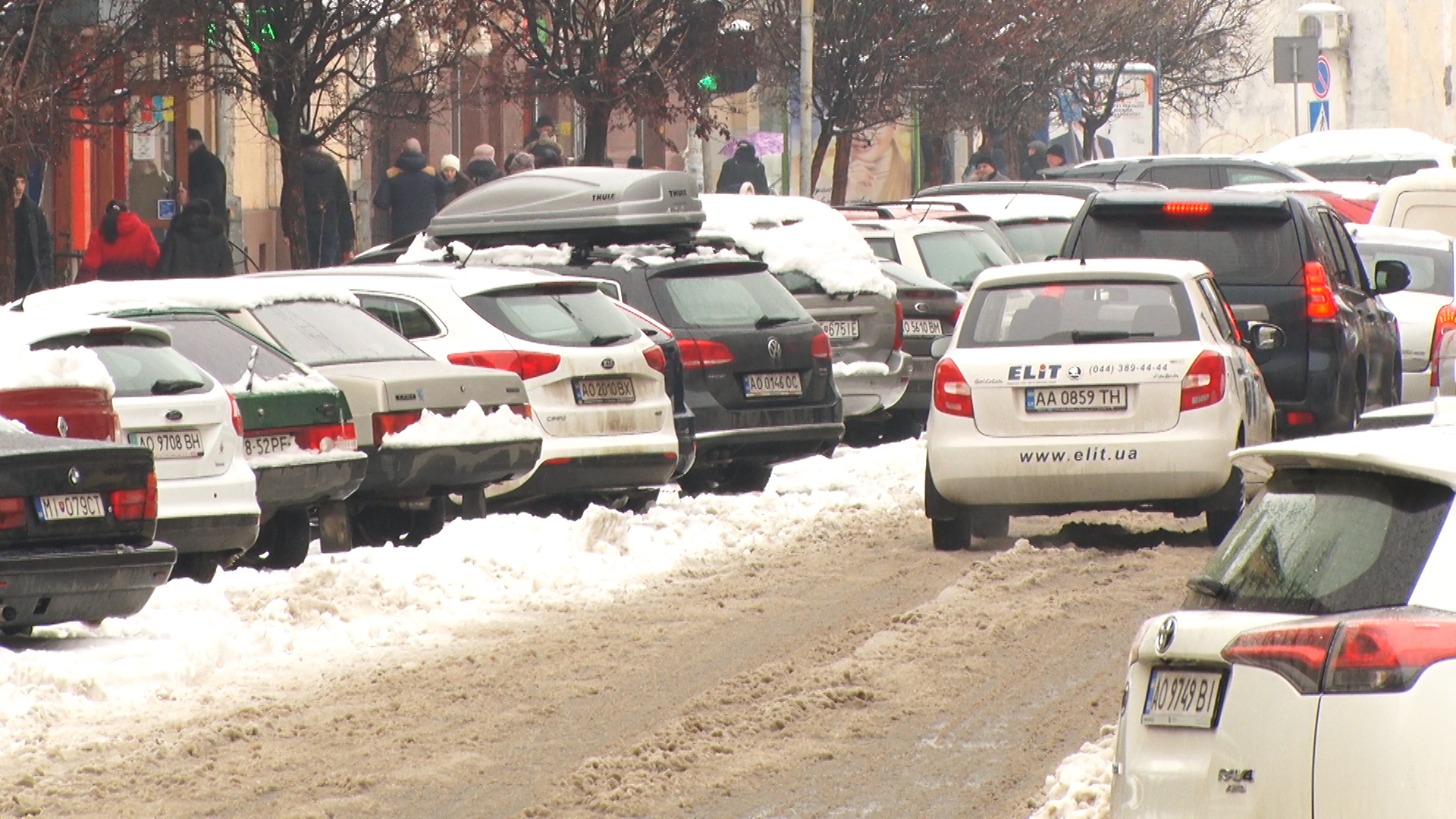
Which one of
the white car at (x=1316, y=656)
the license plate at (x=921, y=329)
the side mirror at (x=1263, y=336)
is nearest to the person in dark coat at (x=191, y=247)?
the license plate at (x=921, y=329)

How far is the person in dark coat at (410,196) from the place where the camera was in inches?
1087

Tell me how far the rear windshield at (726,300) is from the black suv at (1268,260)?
1.81m

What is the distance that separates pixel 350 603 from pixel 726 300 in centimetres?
518

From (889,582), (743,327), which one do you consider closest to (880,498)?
(743,327)

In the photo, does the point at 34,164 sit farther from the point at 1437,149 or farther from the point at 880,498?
the point at 1437,149

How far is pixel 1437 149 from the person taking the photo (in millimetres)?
42719

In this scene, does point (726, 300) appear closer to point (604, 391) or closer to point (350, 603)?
point (604, 391)

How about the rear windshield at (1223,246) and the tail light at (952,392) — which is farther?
the rear windshield at (1223,246)

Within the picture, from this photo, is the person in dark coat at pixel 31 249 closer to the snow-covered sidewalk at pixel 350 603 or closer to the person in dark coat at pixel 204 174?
the person in dark coat at pixel 204 174

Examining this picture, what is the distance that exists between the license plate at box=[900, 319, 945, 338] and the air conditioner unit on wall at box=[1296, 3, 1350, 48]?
5393 centimetres

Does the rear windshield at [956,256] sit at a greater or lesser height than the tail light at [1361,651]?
greater

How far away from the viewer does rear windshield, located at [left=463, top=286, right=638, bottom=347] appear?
46.5 ft

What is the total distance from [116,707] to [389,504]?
445 cm

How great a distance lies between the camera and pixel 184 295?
12953 millimetres
